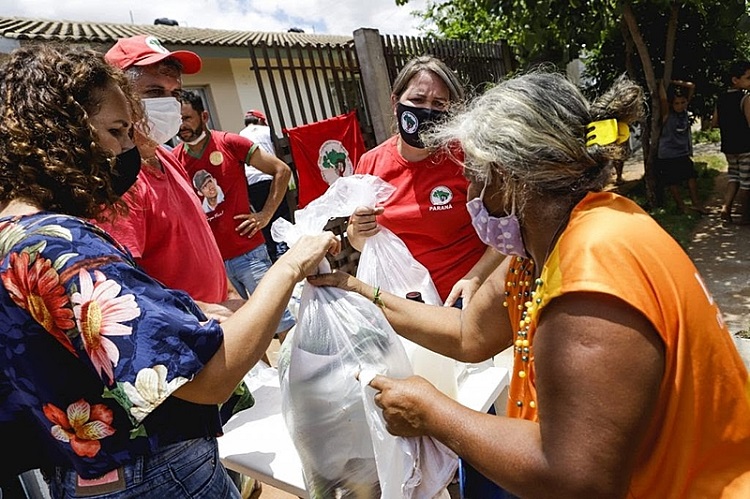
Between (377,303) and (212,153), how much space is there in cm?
220

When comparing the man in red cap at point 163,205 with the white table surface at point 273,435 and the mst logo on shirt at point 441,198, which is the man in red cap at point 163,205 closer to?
the white table surface at point 273,435

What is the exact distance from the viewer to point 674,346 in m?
0.92

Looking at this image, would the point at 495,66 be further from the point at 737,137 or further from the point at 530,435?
the point at 530,435

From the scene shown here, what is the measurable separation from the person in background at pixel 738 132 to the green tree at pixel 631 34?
590 mm

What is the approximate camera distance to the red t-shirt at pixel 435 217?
7.54ft

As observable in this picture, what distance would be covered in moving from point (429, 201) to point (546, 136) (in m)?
1.25

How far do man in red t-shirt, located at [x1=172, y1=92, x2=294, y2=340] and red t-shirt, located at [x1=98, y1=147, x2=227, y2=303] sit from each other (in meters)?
1.08

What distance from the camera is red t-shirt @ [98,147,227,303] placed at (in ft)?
6.42

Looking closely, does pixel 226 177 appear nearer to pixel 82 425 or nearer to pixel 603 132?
pixel 82 425

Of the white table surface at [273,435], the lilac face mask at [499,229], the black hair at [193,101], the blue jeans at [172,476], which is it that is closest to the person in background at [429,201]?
the white table surface at [273,435]

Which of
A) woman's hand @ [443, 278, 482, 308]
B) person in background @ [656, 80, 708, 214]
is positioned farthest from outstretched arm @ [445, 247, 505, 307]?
person in background @ [656, 80, 708, 214]

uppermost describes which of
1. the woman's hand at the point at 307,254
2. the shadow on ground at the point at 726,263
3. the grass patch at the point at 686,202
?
the woman's hand at the point at 307,254

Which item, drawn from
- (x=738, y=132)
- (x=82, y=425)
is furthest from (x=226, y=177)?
(x=738, y=132)

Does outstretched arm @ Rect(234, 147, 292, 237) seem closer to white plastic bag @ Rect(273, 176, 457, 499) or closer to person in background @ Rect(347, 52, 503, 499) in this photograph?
person in background @ Rect(347, 52, 503, 499)
